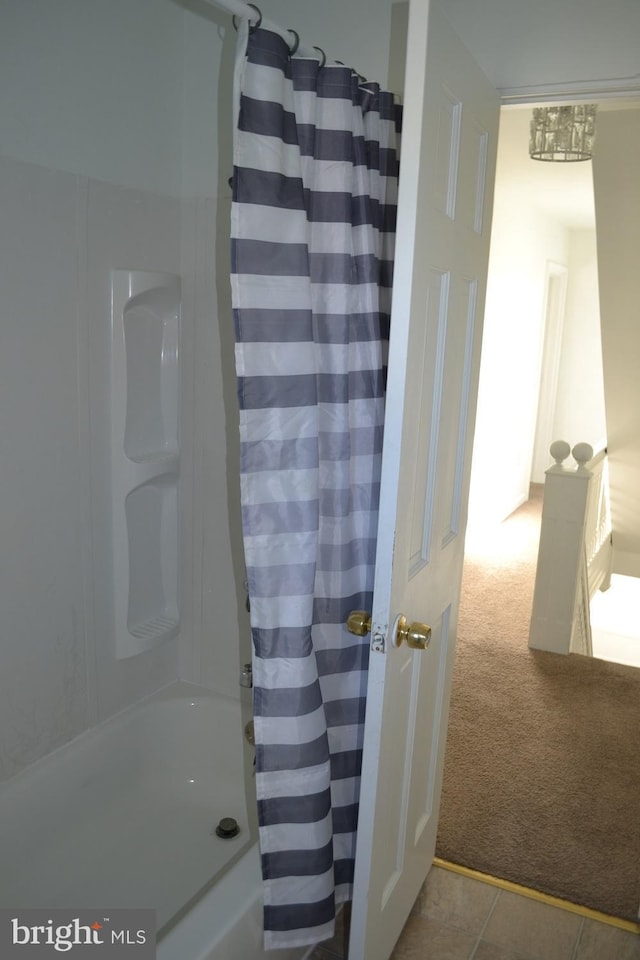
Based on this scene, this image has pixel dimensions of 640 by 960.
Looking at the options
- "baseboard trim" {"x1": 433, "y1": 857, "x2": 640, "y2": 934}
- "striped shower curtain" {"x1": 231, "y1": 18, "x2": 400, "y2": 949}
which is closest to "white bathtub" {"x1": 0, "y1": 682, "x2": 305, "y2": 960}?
"striped shower curtain" {"x1": 231, "y1": 18, "x2": 400, "y2": 949}

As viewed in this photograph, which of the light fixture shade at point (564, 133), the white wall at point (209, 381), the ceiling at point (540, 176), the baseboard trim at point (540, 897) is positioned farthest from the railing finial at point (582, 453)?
the baseboard trim at point (540, 897)

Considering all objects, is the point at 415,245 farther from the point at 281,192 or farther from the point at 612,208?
the point at 612,208

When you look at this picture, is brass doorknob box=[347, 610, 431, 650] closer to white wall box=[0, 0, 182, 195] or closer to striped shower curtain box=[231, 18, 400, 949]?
striped shower curtain box=[231, 18, 400, 949]

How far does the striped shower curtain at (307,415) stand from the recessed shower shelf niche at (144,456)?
806mm

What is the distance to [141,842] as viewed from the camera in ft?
7.19

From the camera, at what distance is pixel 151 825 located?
7.42 ft

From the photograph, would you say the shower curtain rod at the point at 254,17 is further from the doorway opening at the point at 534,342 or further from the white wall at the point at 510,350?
the white wall at the point at 510,350

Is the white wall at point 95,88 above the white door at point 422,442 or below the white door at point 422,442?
above

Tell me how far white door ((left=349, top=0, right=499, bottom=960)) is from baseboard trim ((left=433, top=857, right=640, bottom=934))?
11.1 inches

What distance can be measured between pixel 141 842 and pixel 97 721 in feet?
1.20

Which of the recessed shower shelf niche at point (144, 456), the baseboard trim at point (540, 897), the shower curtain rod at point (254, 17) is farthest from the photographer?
the recessed shower shelf niche at point (144, 456)

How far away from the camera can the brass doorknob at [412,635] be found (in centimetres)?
151

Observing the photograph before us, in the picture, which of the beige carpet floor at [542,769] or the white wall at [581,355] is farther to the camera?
the white wall at [581,355]

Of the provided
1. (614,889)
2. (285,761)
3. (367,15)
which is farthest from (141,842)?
(367,15)
